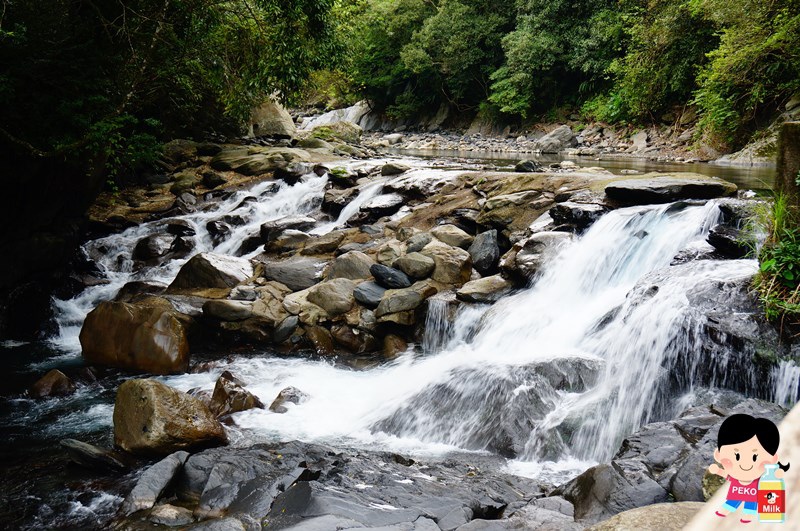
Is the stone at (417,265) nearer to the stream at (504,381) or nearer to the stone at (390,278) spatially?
the stone at (390,278)

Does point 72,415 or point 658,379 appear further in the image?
point 72,415

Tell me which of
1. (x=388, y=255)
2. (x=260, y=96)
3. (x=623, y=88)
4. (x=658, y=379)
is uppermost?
(x=623, y=88)

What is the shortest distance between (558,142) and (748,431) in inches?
953

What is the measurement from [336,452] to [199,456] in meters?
1.15

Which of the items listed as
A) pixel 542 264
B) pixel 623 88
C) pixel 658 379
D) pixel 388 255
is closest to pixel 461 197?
pixel 388 255

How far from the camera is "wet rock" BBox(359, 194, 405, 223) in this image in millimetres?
11125

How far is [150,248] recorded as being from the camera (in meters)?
11.5

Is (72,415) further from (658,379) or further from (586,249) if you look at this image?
(586,249)

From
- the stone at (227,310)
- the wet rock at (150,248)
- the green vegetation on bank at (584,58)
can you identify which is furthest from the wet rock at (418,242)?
the wet rock at (150,248)

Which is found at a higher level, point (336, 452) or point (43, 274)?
point (43, 274)

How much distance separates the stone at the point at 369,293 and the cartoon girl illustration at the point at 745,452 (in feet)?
23.3

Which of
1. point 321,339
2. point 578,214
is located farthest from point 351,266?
point 578,214

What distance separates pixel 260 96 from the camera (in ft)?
36.8

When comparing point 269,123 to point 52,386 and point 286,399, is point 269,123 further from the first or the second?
point 286,399
